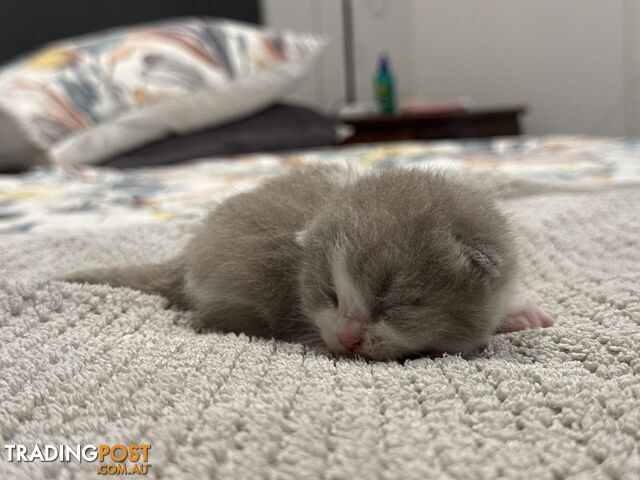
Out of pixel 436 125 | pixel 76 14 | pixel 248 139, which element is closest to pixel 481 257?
pixel 248 139

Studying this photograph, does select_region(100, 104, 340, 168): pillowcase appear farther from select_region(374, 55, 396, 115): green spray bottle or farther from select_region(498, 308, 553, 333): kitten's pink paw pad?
select_region(498, 308, 553, 333): kitten's pink paw pad

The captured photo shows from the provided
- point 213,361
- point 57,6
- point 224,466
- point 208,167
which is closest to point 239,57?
point 208,167

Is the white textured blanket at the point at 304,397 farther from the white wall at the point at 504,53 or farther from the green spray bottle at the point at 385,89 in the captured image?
the green spray bottle at the point at 385,89

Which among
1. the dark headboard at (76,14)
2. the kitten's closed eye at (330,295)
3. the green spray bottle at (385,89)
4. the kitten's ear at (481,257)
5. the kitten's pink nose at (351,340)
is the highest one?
the dark headboard at (76,14)

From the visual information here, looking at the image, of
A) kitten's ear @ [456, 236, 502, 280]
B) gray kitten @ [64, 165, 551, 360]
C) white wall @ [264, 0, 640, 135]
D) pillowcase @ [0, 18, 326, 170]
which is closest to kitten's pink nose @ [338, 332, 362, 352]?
gray kitten @ [64, 165, 551, 360]

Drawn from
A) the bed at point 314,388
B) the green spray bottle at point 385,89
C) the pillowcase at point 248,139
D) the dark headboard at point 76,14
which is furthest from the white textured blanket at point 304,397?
the green spray bottle at point 385,89

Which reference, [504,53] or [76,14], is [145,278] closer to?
[76,14]

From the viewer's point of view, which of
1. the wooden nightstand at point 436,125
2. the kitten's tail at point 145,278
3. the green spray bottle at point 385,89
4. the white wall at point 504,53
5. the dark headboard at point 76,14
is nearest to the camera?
the kitten's tail at point 145,278

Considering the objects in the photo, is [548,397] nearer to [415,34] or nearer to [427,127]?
[427,127]
